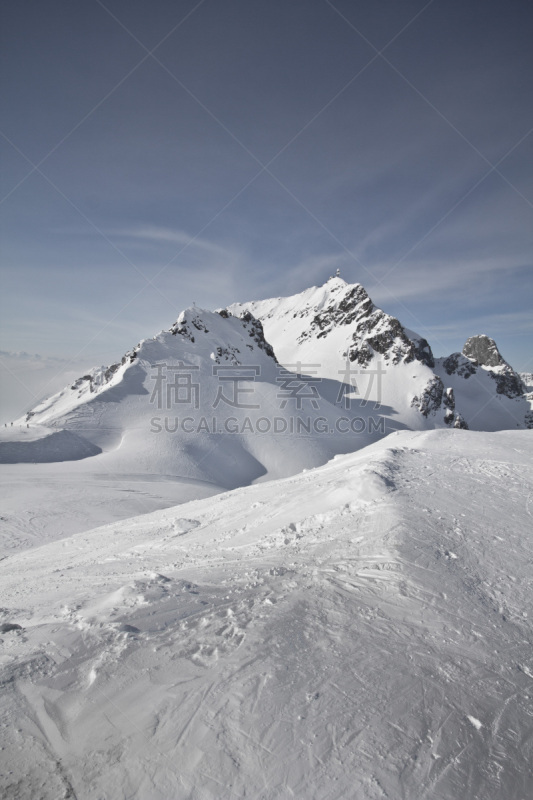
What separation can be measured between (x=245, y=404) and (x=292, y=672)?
136 feet

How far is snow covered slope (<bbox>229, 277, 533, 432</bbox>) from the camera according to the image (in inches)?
2955

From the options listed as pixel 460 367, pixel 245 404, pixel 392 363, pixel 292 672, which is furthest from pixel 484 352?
pixel 292 672

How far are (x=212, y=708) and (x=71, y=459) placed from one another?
3137cm

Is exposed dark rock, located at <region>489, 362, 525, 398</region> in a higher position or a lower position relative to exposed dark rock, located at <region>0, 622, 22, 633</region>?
higher

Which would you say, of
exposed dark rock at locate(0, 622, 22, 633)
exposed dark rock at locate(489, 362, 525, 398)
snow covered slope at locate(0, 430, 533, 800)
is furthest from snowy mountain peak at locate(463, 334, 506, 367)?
exposed dark rock at locate(0, 622, 22, 633)

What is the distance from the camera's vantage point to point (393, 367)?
80.2m

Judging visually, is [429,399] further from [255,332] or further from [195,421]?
[195,421]

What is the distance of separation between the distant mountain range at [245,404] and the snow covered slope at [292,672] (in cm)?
2618

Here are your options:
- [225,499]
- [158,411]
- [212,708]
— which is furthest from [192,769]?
[158,411]

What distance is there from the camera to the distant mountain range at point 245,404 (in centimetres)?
3300

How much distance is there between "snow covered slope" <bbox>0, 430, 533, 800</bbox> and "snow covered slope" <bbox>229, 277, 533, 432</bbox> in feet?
204

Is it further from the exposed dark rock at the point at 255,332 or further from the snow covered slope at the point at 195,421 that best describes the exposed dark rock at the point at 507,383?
the exposed dark rock at the point at 255,332

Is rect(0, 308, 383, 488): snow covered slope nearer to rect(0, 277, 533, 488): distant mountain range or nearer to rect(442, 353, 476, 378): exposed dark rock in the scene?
rect(0, 277, 533, 488): distant mountain range

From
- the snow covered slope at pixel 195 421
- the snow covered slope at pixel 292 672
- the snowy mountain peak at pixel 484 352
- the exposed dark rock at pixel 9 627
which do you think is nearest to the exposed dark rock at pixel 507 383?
the snowy mountain peak at pixel 484 352
